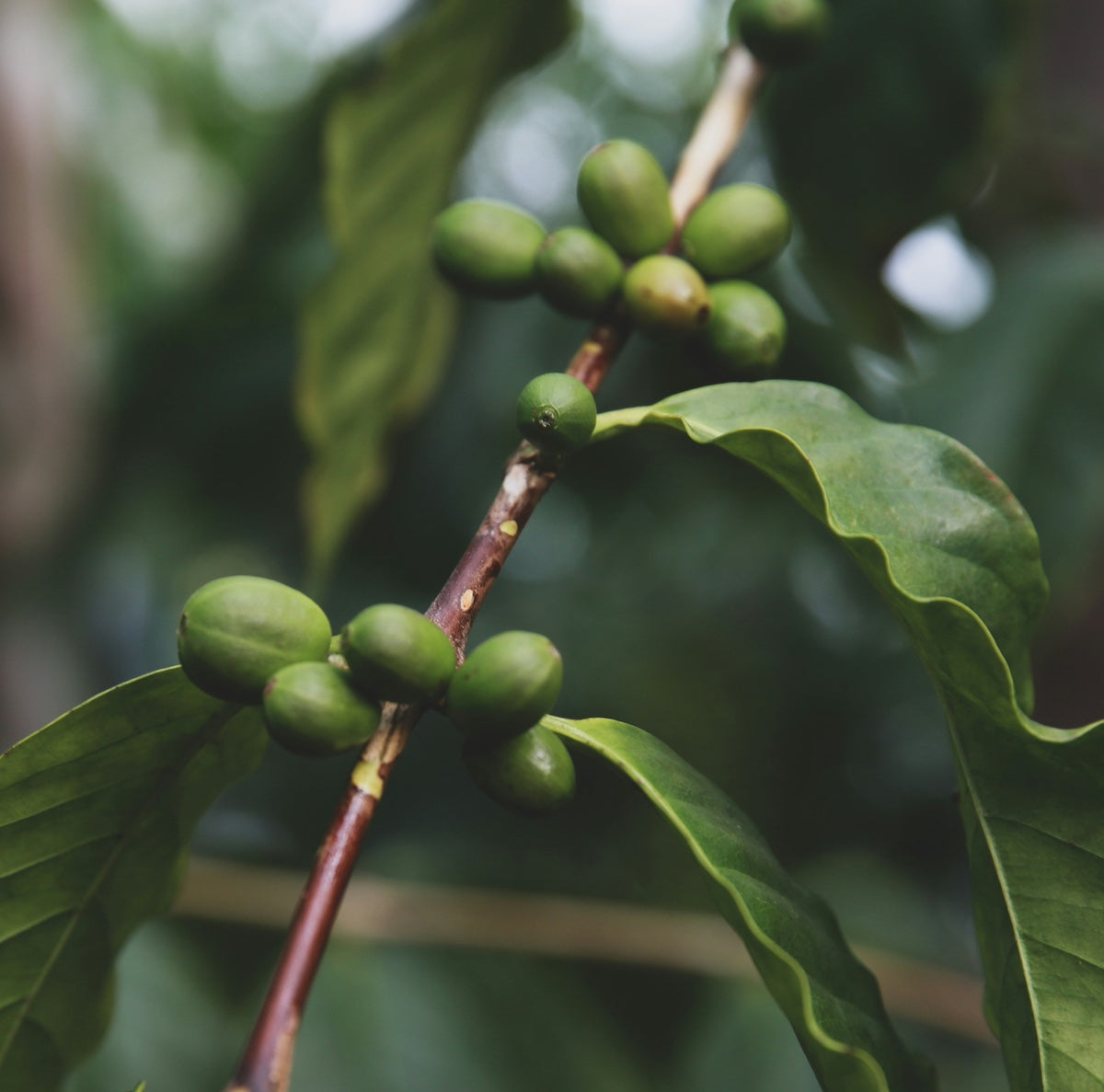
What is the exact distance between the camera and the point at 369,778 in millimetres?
733

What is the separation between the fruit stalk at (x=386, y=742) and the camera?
618mm

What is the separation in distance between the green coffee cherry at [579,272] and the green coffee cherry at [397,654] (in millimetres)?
405

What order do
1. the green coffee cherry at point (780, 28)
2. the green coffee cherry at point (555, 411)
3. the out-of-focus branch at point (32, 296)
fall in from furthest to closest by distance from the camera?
the out-of-focus branch at point (32, 296)
the green coffee cherry at point (780, 28)
the green coffee cherry at point (555, 411)

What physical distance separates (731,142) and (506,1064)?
1481 millimetres

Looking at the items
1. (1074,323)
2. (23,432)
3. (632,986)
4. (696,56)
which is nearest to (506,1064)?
(632,986)

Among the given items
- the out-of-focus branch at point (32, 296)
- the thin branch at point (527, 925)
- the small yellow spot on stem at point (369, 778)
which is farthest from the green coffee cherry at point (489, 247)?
the out-of-focus branch at point (32, 296)

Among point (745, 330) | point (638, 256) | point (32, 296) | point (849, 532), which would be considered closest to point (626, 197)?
point (638, 256)

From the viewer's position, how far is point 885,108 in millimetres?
1698

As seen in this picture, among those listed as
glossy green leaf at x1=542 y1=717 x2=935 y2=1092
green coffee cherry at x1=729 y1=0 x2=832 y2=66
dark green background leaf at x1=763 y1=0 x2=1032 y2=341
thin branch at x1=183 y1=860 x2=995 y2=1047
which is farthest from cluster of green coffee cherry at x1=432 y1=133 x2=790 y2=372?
thin branch at x1=183 y1=860 x2=995 y2=1047

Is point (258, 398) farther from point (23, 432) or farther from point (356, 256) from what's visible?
point (356, 256)

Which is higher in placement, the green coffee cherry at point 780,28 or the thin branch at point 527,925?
the green coffee cherry at point 780,28

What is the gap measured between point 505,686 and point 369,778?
0.36 feet

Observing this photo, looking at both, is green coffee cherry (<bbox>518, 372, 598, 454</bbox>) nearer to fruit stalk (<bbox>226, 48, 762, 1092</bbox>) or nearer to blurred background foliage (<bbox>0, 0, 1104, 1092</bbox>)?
fruit stalk (<bbox>226, 48, 762, 1092</bbox>)

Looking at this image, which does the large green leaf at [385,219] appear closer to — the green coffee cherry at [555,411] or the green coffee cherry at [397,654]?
the green coffee cherry at [555,411]
